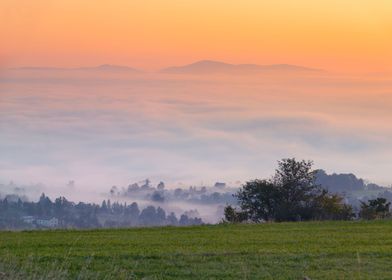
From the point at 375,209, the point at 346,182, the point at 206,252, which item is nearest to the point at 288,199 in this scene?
the point at 375,209

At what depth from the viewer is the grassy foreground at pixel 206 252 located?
66.0 ft

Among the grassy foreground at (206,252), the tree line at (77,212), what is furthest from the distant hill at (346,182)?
the grassy foreground at (206,252)

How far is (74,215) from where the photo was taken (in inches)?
2734

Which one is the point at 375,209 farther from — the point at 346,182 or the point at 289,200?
the point at 346,182

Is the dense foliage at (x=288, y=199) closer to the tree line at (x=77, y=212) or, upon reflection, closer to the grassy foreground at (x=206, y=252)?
the grassy foreground at (x=206, y=252)

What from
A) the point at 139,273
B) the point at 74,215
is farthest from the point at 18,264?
the point at 74,215

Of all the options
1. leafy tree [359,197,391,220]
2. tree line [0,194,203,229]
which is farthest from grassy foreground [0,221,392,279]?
tree line [0,194,203,229]

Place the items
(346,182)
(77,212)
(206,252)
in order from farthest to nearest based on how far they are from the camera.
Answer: (346,182), (77,212), (206,252)

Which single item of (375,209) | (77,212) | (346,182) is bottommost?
(375,209)

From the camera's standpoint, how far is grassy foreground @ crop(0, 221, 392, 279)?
20125 mm

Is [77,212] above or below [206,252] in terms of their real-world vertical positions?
above

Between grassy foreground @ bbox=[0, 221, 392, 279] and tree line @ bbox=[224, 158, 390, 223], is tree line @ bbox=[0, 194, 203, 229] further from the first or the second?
grassy foreground @ bbox=[0, 221, 392, 279]

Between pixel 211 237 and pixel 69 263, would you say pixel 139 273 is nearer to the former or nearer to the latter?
pixel 69 263

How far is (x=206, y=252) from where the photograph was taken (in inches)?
936
